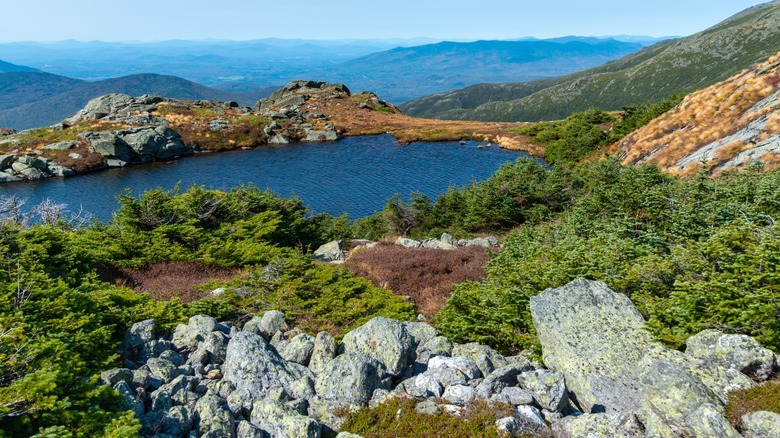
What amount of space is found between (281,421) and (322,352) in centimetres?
204

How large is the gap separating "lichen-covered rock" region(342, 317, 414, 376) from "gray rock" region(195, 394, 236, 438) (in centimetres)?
246

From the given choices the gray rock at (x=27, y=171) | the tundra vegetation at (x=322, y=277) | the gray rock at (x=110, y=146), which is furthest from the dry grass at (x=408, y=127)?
the gray rock at (x=27, y=171)

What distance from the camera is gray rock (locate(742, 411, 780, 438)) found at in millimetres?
4965

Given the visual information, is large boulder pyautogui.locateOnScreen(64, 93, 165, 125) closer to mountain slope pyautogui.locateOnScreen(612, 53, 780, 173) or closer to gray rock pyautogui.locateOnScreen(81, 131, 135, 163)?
gray rock pyautogui.locateOnScreen(81, 131, 135, 163)

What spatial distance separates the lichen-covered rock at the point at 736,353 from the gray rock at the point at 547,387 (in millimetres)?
2022

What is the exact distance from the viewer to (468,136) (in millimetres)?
80438

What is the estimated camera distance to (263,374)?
7.92 meters

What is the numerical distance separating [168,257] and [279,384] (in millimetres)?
12555

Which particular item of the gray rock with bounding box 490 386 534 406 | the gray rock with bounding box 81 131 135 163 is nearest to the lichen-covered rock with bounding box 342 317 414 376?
the gray rock with bounding box 490 386 534 406

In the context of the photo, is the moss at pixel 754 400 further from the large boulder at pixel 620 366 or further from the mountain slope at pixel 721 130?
the mountain slope at pixel 721 130

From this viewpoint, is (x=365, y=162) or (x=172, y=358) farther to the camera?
(x=365, y=162)

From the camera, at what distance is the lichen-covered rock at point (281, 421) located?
654 centimetres

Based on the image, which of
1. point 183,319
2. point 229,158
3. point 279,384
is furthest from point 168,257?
point 229,158

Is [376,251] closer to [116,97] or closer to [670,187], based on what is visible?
[670,187]
